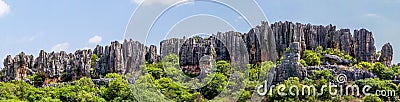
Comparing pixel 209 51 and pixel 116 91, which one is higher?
pixel 209 51

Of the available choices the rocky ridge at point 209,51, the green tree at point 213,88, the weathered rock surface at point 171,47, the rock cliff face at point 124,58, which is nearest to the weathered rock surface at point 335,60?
the rocky ridge at point 209,51

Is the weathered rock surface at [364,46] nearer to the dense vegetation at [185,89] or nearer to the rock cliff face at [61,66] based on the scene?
the dense vegetation at [185,89]

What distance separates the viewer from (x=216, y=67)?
127 ft

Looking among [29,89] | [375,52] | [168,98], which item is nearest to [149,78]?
[168,98]

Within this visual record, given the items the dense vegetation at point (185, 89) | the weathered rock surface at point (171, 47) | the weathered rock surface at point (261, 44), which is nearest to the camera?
the dense vegetation at point (185, 89)

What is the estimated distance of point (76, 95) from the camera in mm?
32906

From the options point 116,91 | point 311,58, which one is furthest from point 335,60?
point 116,91

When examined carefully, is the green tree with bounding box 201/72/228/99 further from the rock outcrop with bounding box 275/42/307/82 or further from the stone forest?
the rock outcrop with bounding box 275/42/307/82

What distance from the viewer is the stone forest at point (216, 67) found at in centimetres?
3291

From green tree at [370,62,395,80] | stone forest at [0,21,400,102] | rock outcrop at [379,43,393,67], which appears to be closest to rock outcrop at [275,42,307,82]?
stone forest at [0,21,400,102]

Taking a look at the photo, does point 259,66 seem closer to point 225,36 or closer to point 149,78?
point 225,36

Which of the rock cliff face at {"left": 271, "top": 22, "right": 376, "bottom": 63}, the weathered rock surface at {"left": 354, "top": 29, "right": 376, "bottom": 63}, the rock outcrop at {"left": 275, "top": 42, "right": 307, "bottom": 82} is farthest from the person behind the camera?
the rock cliff face at {"left": 271, "top": 22, "right": 376, "bottom": 63}

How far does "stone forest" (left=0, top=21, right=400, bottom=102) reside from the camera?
108ft

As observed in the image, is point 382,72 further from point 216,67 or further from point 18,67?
point 18,67
